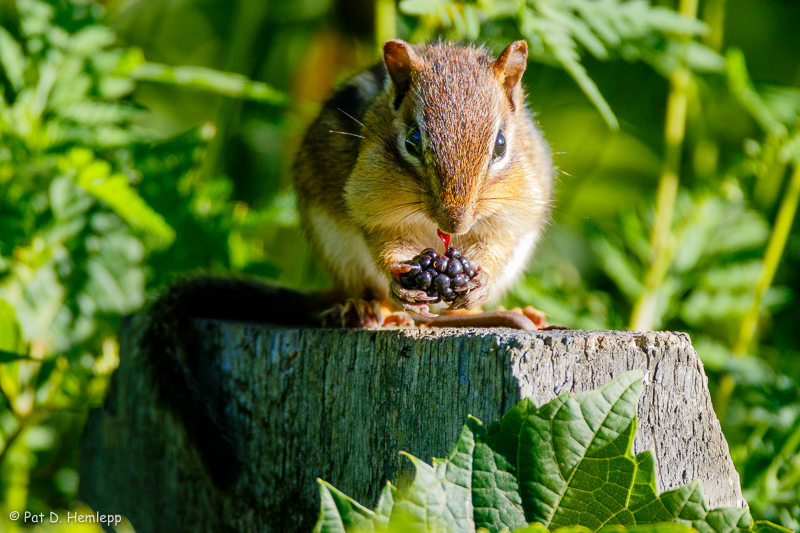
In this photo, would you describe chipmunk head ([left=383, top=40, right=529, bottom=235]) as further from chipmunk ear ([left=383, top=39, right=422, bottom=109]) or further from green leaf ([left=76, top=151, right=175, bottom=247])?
green leaf ([left=76, top=151, right=175, bottom=247])

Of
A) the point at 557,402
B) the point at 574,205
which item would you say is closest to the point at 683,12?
the point at 574,205

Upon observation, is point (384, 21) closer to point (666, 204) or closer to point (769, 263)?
point (666, 204)

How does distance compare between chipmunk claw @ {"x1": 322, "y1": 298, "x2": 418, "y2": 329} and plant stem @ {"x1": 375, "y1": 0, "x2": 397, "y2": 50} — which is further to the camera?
plant stem @ {"x1": 375, "y1": 0, "x2": 397, "y2": 50}

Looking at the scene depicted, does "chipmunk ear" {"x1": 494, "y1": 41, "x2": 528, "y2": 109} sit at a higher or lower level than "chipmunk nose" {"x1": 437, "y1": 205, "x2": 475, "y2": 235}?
higher

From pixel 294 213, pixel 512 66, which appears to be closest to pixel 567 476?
pixel 512 66

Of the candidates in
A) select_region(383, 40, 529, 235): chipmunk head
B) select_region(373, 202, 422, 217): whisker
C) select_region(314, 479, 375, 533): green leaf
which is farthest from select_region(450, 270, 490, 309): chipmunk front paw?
select_region(314, 479, 375, 533): green leaf

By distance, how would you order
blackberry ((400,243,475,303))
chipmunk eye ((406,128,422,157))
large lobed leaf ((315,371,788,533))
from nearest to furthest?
1. large lobed leaf ((315,371,788,533))
2. blackberry ((400,243,475,303))
3. chipmunk eye ((406,128,422,157))

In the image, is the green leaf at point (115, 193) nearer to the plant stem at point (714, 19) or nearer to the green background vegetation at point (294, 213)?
the green background vegetation at point (294, 213)

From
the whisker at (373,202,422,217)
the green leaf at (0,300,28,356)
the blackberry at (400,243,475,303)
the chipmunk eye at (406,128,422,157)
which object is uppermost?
the chipmunk eye at (406,128,422,157)
